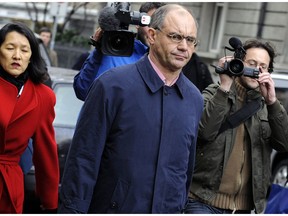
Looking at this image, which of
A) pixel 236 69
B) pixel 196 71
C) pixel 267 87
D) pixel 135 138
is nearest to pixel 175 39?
pixel 135 138

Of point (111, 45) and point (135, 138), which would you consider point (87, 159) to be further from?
point (111, 45)

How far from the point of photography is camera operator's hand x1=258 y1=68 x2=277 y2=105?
4.62 meters

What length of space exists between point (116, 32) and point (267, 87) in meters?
0.97

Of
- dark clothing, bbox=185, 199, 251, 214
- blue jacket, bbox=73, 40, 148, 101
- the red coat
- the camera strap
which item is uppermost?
blue jacket, bbox=73, 40, 148, 101

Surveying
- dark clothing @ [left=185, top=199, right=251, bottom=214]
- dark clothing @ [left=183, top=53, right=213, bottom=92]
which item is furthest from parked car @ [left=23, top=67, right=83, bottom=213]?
dark clothing @ [left=185, top=199, right=251, bottom=214]

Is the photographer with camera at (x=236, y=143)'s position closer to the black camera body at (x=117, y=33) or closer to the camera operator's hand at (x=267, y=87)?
the camera operator's hand at (x=267, y=87)

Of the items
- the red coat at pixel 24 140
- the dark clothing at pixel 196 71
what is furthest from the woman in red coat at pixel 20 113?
the dark clothing at pixel 196 71

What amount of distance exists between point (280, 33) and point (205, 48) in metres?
3.56

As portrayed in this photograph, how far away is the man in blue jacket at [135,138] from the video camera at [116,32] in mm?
760

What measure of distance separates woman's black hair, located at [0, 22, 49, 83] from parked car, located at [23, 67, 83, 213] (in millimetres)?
2608

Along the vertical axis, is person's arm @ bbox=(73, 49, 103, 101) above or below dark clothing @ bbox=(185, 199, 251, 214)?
above

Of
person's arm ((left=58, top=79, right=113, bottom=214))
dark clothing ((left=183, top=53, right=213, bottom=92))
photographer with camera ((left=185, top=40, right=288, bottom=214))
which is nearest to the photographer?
person's arm ((left=58, top=79, right=113, bottom=214))

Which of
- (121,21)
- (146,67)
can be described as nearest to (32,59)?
(121,21)

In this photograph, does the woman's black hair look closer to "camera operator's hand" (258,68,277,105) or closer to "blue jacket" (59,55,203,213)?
"blue jacket" (59,55,203,213)
